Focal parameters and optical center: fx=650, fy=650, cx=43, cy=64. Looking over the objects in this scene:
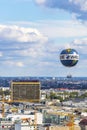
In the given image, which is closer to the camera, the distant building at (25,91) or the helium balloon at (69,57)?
the helium balloon at (69,57)

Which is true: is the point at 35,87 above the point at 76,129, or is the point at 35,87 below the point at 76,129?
above

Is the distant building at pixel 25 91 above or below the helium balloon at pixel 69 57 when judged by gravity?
above

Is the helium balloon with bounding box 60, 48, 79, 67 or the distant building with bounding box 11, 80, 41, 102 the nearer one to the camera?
the helium balloon with bounding box 60, 48, 79, 67

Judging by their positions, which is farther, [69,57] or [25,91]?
[25,91]

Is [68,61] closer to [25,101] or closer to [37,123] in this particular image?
[37,123]

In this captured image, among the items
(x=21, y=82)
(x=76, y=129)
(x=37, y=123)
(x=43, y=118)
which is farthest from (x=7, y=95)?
(x=76, y=129)
